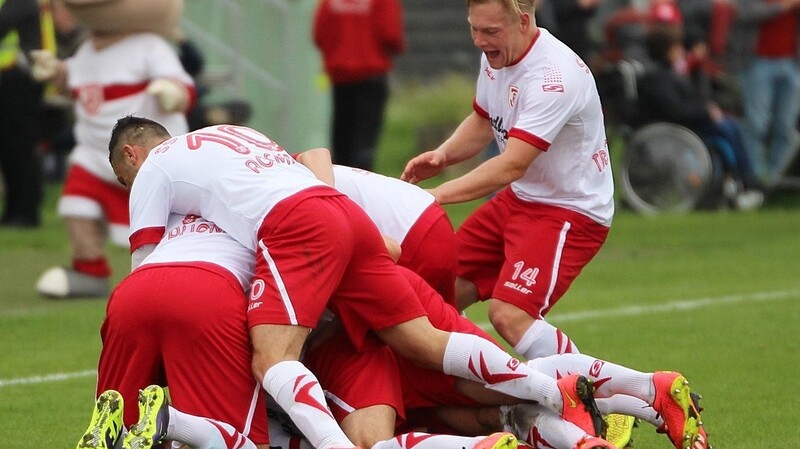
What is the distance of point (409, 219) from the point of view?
637 cm

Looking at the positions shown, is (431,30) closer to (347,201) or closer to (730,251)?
(730,251)

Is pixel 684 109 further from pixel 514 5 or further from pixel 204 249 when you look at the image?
pixel 204 249

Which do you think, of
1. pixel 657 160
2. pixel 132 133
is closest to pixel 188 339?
pixel 132 133

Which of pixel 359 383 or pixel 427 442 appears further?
pixel 359 383

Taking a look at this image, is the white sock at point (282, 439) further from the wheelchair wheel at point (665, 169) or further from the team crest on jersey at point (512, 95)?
the wheelchair wheel at point (665, 169)

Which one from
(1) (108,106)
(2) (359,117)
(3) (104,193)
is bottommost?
(2) (359,117)

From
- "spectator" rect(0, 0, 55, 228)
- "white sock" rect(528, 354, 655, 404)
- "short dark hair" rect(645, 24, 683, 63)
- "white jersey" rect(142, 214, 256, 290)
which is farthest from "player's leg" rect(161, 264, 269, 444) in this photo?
"short dark hair" rect(645, 24, 683, 63)

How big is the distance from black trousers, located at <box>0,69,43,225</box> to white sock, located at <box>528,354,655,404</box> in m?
8.36

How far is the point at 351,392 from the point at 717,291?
203 inches

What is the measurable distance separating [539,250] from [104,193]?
4176 millimetres

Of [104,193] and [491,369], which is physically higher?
[491,369]

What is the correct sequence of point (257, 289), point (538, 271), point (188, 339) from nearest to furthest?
point (188, 339)
point (257, 289)
point (538, 271)

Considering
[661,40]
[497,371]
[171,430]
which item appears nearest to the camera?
[171,430]

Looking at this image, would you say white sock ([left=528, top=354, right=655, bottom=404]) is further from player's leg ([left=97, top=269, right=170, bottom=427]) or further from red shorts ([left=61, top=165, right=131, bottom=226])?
red shorts ([left=61, top=165, right=131, bottom=226])
